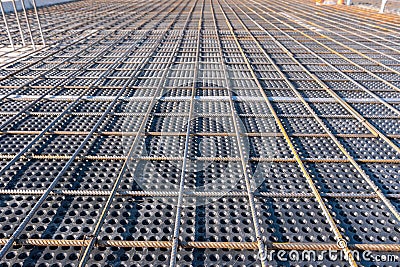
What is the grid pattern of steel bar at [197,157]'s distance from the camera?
6.91 ft

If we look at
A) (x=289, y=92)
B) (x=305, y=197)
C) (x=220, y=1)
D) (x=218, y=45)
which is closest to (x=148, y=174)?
(x=305, y=197)

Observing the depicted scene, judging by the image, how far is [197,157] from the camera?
3.00 m

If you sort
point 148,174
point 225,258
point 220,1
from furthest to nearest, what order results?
point 220,1 → point 148,174 → point 225,258

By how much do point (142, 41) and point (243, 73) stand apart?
324 cm

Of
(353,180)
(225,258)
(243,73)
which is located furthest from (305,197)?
(243,73)

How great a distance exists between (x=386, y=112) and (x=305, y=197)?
2.33m

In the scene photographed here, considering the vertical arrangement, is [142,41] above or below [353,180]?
→ above

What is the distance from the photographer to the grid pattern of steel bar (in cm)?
211

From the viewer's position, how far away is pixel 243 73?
5234 millimetres

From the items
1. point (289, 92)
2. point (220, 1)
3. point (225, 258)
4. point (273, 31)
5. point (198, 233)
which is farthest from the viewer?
point (220, 1)

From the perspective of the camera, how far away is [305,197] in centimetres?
253

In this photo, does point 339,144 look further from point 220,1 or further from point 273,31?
point 220,1

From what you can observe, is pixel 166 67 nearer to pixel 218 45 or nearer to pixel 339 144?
A: pixel 218 45

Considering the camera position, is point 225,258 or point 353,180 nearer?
point 225,258
